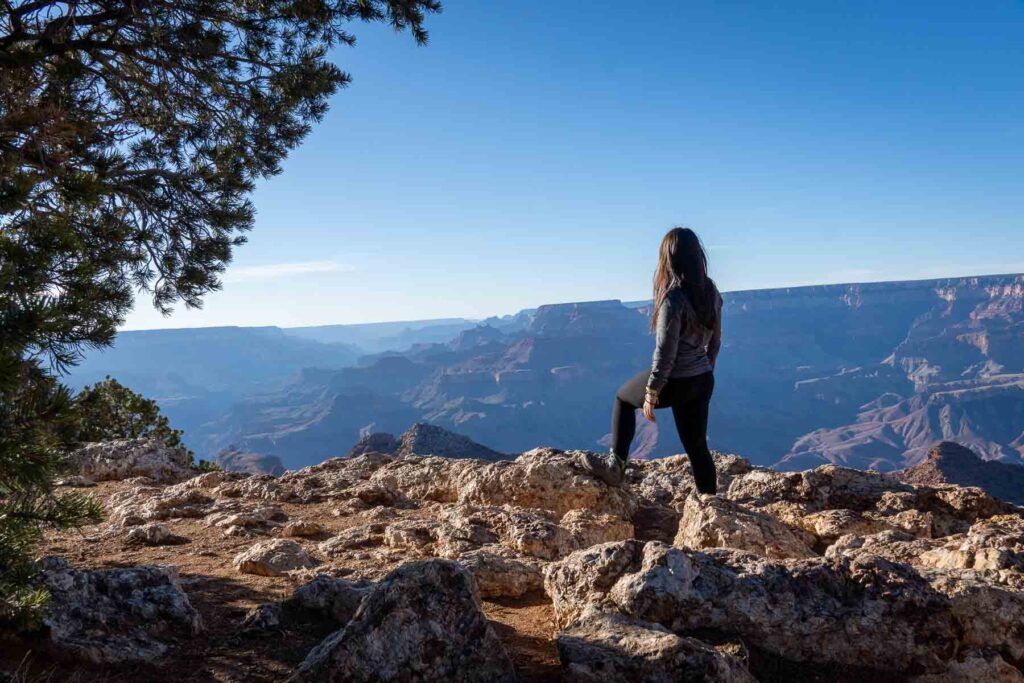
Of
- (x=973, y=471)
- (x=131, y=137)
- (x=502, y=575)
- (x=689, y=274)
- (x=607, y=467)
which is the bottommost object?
(x=973, y=471)

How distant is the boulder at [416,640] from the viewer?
8.82 feet

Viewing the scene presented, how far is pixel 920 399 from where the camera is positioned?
193500 millimetres

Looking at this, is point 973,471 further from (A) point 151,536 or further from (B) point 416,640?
(B) point 416,640

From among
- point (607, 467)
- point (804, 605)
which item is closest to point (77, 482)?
point (607, 467)

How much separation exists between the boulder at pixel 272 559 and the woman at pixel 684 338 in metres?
2.97

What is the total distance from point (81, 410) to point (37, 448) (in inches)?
7.6

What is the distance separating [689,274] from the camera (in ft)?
17.1

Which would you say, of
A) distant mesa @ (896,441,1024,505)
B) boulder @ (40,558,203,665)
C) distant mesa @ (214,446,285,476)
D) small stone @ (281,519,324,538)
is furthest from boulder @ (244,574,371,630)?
distant mesa @ (214,446,285,476)

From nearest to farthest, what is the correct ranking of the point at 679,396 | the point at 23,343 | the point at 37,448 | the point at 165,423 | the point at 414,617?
the point at 23,343 → the point at 37,448 → the point at 414,617 → the point at 679,396 → the point at 165,423

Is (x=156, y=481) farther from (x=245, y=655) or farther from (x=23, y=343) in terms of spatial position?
(x=23, y=343)

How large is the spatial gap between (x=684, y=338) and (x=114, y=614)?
14.0 feet

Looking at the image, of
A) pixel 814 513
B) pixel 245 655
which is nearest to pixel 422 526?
pixel 245 655

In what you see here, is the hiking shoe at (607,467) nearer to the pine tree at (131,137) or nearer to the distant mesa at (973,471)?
the pine tree at (131,137)

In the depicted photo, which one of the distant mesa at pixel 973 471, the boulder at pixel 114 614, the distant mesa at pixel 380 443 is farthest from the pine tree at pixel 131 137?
the distant mesa at pixel 973 471
